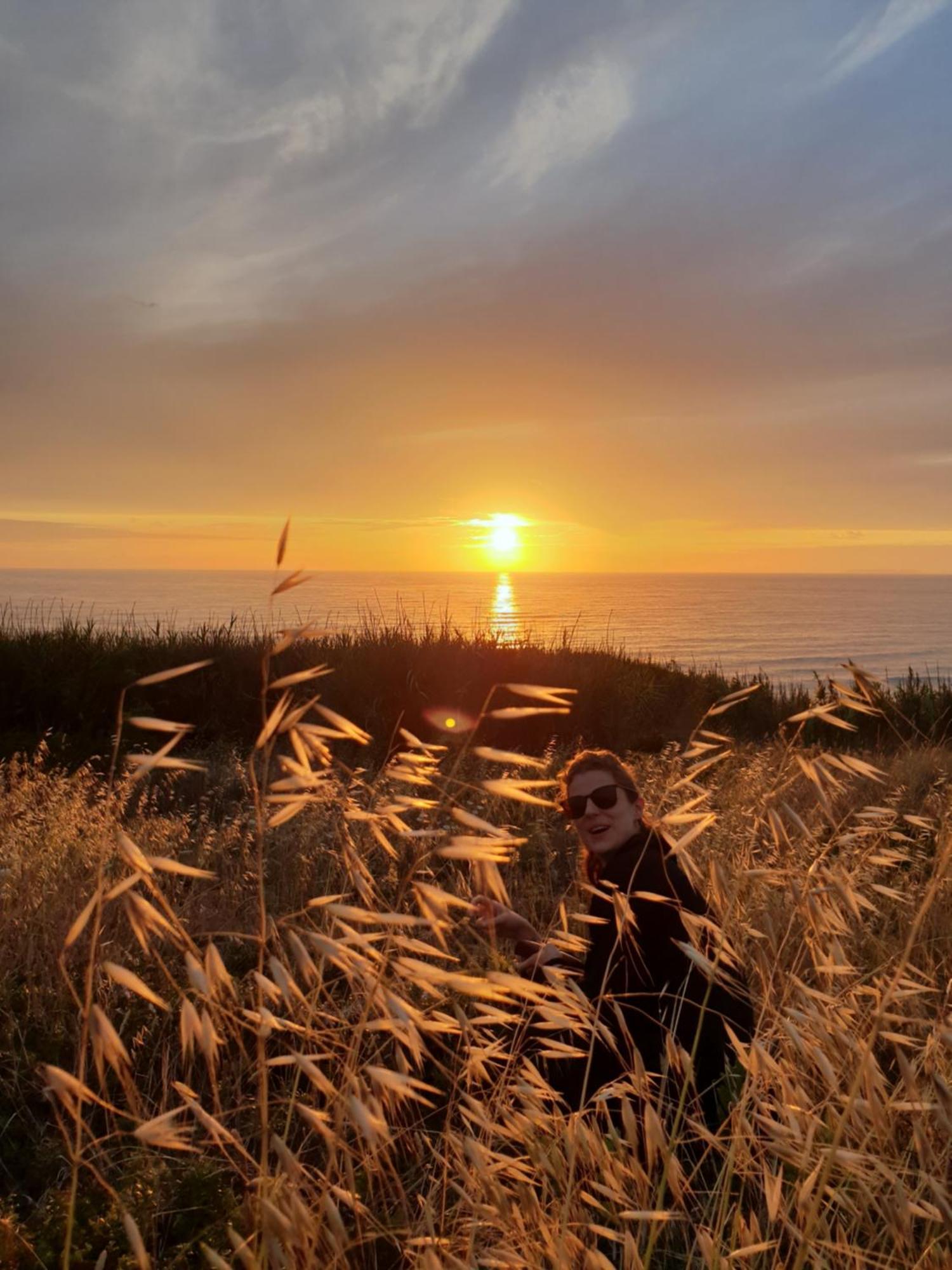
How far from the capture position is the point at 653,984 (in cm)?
292

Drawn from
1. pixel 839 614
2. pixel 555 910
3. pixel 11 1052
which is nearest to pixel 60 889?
pixel 11 1052

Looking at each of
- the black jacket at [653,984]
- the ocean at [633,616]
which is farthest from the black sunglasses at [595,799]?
the ocean at [633,616]

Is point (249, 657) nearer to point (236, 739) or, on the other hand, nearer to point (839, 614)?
point (236, 739)

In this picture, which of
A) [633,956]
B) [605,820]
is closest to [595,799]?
[605,820]

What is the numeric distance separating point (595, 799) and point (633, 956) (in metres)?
0.49

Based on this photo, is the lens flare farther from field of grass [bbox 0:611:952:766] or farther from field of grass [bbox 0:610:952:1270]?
field of grass [bbox 0:610:952:1270]

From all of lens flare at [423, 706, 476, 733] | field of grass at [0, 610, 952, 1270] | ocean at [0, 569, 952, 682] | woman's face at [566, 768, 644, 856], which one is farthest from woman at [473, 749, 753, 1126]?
lens flare at [423, 706, 476, 733]

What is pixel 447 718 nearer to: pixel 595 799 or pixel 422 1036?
pixel 422 1036

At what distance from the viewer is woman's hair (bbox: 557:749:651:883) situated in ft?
10.6

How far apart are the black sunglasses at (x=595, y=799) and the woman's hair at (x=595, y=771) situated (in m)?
0.03

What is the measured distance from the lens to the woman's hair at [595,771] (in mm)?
3223

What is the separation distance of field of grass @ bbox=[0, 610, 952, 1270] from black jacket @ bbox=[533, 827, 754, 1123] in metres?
0.15

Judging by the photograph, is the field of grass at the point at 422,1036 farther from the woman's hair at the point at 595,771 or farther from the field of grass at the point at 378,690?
the field of grass at the point at 378,690

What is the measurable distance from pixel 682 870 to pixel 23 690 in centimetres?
932
